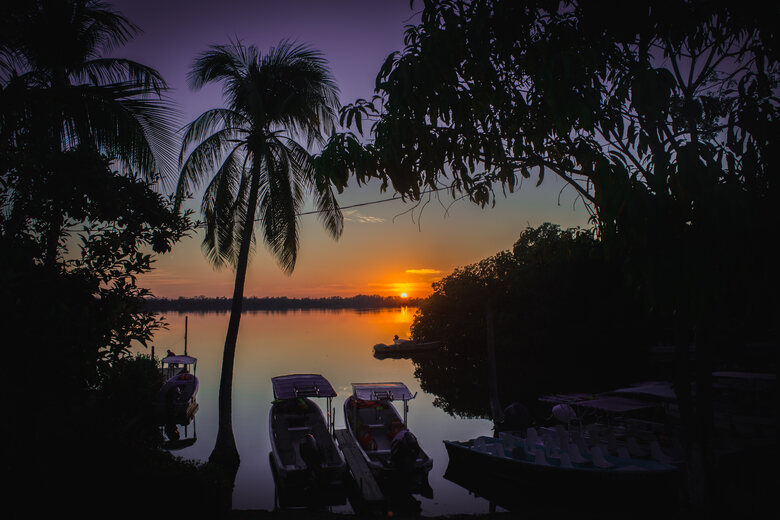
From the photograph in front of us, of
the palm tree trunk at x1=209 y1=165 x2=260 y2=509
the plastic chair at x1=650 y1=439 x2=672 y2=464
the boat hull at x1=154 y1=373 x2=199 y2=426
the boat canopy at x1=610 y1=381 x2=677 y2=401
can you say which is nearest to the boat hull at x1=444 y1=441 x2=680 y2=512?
the plastic chair at x1=650 y1=439 x2=672 y2=464

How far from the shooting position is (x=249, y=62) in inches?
585

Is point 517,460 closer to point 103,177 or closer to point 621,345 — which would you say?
point 103,177

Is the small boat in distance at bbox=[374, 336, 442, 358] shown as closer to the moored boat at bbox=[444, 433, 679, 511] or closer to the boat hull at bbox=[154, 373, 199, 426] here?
the boat hull at bbox=[154, 373, 199, 426]

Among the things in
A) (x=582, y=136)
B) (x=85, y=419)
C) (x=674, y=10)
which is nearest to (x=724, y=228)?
(x=582, y=136)

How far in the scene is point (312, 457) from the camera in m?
13.1

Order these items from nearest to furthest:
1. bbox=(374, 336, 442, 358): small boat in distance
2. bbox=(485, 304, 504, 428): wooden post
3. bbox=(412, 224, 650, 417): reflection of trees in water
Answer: bbox=(485, 304, 504, 428): wooden post < bbox=(412, 224, 650, 417): reflection of trees in water < bbox=(374, 336, 442, 358): small boat in distance

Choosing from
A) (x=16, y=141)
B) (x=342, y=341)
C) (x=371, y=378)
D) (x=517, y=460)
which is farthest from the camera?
(x=342, y=341)

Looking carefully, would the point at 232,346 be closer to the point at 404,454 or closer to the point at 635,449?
the point at 404,454

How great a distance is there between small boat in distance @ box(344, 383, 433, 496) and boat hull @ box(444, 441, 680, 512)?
192 centimetres

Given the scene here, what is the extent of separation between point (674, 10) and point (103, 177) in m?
8.00

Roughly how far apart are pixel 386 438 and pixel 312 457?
4.09m

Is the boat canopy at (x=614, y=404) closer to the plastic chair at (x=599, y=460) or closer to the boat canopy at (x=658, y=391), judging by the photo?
the boat canopy at (x=658, y=391)

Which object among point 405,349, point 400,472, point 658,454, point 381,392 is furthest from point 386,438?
point 405,349

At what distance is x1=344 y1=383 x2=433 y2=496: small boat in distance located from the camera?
13.2m
